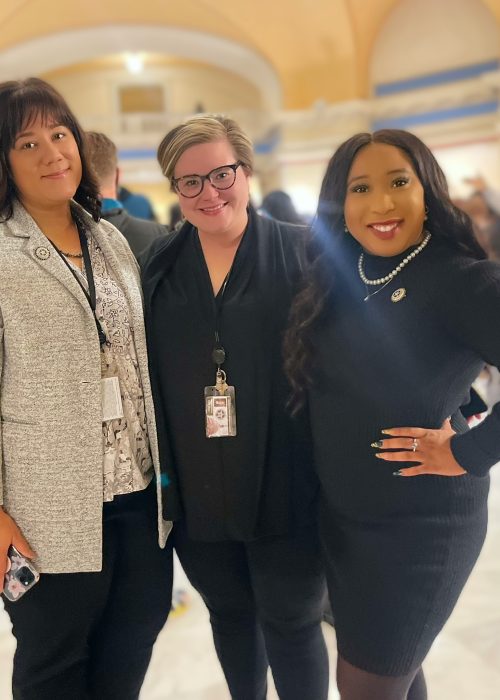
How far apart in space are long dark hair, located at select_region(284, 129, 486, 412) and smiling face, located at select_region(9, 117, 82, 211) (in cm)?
69

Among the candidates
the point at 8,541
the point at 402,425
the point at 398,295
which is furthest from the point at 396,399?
the point at 8,541

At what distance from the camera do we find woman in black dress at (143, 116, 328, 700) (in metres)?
1.64

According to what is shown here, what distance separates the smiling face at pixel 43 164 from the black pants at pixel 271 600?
104 centimetres

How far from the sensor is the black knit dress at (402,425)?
135 cm

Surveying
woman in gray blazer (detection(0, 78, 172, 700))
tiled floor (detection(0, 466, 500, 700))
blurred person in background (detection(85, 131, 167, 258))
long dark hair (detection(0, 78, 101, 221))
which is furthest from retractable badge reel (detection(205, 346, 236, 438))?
tiled floor (detection(0, 466, 500, 700))

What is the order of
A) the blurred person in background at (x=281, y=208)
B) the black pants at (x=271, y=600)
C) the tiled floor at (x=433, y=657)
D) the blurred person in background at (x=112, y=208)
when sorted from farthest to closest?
the blurred person in background at (x=281, y=208)
the blurred person in background at (x=112, y=208)
the tiled floor at (x=433, y=657)
the black pants at (x=271, y=600)

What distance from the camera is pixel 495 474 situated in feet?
15.2

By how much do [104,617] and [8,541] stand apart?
1.43 feet

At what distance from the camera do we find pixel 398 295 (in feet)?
4.56

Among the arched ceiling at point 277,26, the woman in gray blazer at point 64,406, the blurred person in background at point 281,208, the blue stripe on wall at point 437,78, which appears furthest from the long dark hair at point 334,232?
the arched ceiling at point 277,26

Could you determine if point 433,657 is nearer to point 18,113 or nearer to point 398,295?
point 398,295

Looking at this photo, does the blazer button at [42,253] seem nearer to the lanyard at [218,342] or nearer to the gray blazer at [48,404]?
the gray blazer at [48,404]

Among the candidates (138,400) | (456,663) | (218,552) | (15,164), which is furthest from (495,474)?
(15,164)

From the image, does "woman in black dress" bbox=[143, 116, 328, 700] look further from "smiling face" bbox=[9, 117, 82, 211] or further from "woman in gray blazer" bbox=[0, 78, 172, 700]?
"smiling face" bbox=[9, 117, 82, 211]
